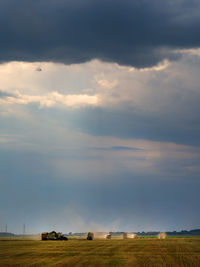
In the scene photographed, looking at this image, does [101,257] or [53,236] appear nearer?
[101,257]

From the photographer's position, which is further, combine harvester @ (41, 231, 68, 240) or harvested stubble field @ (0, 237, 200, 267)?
combine harvester @ (41, 231, 68, 240)

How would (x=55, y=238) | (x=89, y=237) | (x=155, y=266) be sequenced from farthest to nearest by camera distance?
1. (x=89, y=237)
2. (x=55, y=238)
3. (x=155, y=266)

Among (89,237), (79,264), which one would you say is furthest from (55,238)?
(79,264)

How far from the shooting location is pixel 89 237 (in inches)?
7726

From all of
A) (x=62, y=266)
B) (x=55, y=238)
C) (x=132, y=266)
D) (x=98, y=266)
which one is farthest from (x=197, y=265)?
(x=55, y=238)

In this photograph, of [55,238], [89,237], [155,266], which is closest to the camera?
[155,266]

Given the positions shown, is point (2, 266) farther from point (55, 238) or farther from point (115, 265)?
point (55, 238)

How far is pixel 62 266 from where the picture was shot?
178 feet

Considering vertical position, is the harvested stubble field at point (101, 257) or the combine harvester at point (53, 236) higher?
the combine harvester at point (53, 236)

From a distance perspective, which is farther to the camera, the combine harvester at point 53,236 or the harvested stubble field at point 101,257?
the combine harvester at point 53,236

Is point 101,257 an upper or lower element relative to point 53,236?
lower

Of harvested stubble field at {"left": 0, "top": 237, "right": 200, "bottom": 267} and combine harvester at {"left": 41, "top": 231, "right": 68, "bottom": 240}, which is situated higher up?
combine harvester at {"left": 41, "top": 231, "right": 68, "bottom": 240}

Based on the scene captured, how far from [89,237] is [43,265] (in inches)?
5666

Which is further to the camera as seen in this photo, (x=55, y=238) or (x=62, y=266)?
(x=55, y=238)
